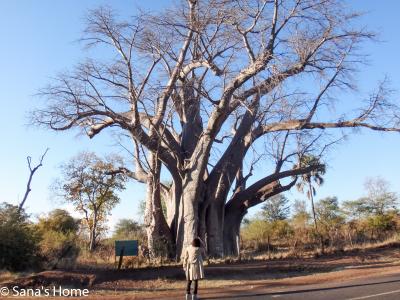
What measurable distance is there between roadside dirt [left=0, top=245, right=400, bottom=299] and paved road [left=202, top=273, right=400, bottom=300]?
0.97m

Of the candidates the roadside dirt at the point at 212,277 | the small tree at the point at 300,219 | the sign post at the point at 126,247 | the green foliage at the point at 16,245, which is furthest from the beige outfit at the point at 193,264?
the small tree at the point at 300,219

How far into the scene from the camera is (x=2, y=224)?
1623cm

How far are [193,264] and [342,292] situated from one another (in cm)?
356

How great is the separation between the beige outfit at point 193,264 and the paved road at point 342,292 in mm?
836

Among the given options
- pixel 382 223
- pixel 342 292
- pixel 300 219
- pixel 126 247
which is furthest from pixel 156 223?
pixel 300 219

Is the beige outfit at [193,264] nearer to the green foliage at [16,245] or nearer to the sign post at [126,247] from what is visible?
the sign post at [126,247]

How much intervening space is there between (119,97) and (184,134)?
22.2 ft

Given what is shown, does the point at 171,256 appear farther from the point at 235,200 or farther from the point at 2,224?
the point at 2,224

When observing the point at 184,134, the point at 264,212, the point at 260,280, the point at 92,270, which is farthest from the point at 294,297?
the point at 264,212

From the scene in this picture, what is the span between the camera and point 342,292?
36.0 feet

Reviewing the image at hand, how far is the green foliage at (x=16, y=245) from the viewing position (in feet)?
51.3

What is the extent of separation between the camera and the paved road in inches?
401

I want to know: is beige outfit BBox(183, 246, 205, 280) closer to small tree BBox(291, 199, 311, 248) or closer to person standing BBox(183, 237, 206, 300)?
person standing BBox(183, 237, 206, 300)

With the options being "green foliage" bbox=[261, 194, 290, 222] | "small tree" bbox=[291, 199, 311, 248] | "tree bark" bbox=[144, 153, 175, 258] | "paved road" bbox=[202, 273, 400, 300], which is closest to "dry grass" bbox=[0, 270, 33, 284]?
"tree bark" bbox=[144, 153, 175, 258]
